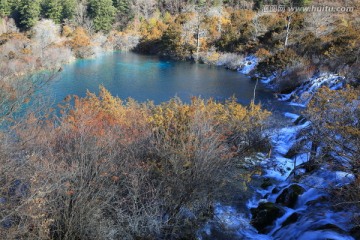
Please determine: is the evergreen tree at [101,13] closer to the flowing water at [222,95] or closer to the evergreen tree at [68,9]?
the evergreen tree at [68,9]

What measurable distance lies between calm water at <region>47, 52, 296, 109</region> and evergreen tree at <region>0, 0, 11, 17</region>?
64.7ft

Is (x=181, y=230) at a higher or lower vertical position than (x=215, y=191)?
lower

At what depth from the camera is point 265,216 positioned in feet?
32.3

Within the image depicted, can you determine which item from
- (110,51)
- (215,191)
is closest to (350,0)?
(110,51)

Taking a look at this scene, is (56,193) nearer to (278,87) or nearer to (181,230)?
(181,230)

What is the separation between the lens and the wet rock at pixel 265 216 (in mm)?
9641

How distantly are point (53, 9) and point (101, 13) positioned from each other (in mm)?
9109

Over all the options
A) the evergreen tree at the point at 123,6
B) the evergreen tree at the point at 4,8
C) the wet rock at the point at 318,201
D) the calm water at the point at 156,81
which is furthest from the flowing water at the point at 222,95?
the evergreen tree at the point at 123,6

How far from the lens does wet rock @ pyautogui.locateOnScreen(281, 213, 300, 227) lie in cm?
913

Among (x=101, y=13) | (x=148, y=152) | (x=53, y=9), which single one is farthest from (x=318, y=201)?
(x=101, y=13)

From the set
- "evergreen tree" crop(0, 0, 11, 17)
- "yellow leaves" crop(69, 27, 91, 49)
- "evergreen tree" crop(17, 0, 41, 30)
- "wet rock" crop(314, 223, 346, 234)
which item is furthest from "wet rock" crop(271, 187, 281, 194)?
"evergreen tree" crop(0, 0, 11, 17)

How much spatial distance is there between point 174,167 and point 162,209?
1201mm

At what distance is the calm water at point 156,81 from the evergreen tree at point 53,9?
1644 centimetres

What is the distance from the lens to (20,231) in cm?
576
